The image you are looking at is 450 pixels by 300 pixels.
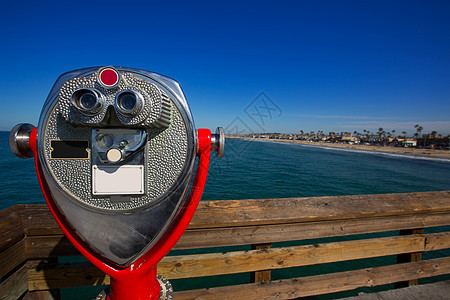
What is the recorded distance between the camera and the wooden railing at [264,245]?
3.69 feet

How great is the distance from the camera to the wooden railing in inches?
44.3

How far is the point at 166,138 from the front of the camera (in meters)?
0.76

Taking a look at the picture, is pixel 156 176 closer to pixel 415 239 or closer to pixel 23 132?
pixel 23 132

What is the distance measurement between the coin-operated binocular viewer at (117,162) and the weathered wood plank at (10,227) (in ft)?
1.43

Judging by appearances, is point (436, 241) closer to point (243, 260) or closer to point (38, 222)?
point (243, 260)

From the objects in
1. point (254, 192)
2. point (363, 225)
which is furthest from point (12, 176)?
point (363, 225)

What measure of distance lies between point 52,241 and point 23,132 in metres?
0.66

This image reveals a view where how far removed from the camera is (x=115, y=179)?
0.73 metres

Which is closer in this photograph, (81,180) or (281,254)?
(81,180)

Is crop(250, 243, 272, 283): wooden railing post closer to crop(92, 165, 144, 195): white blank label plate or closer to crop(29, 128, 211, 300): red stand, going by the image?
crop(29, 128, 211, 300): red stand

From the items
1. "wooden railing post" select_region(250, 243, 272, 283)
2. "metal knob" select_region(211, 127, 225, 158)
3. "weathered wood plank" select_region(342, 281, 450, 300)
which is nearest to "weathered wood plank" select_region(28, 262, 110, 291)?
"wooden railing post" select_region(250, 243, 272, 283)

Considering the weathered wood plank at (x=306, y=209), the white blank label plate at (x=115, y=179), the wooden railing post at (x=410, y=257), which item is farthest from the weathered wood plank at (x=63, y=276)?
the wooden railing post at (x=410, y=257)

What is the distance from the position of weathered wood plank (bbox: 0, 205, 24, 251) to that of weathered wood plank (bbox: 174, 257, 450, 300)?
0.84 m

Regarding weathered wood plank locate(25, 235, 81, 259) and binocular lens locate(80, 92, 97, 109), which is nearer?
binocular lens locate(80, 92, 97, 109)
